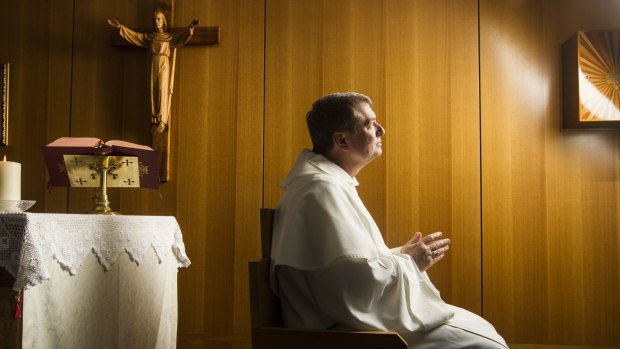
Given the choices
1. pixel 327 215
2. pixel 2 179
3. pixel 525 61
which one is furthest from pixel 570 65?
pixel 2 179

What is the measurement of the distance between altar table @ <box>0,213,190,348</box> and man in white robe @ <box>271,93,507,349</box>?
0.76 meters

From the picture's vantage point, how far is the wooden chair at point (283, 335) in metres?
1.67

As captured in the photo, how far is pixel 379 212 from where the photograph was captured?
4.09m

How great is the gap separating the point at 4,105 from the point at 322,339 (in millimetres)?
3720

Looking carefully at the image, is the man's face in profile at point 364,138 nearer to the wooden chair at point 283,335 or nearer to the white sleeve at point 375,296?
the white sleeve at point 375,296

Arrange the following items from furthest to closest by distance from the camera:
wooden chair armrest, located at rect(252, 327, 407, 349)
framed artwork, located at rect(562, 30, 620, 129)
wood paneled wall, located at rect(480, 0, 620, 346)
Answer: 1. wood paneled wall, located at rect(480, 0, 620, 346)
2. framed artwork, located at rect(562, 30, 620, 129)
3. wooden chair armrest, located at rect(252, 327, 407, 349)

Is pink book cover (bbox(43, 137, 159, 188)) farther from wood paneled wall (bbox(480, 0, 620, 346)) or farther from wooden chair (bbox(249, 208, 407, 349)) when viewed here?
wood paneled wall (bbox(480, 0, 620, 346))

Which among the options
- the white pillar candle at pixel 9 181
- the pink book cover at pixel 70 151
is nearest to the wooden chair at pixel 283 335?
the white pillar candle at pixel 9 181

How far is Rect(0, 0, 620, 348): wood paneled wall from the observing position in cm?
395

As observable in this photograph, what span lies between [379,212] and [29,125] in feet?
9.15

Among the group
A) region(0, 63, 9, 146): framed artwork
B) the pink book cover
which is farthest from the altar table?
region(0, 63, 9, 146): framed artwork

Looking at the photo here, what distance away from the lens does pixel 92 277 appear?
2279 millimetres

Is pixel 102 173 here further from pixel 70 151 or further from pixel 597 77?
pixel 597 77

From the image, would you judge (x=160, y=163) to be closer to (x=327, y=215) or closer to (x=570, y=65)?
(x=327, y=215)
